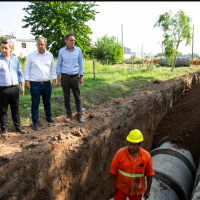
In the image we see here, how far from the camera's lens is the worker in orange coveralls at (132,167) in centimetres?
308

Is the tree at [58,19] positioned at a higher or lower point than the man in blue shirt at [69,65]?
higher

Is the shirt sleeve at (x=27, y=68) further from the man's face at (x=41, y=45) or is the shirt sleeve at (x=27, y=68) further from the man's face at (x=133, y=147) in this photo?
the man's face at (x=133, y=147)

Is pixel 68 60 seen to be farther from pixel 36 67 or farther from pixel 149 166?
pixel 149 166

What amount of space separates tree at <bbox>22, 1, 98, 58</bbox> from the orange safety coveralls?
391 inches

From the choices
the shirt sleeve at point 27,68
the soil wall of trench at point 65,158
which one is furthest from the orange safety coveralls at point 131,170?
the shirt sleeve at point 27,68

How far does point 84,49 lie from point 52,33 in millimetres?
1962

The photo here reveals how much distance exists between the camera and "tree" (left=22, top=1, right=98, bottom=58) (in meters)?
12.1

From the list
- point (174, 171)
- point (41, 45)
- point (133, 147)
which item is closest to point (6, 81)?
point (41, 45)

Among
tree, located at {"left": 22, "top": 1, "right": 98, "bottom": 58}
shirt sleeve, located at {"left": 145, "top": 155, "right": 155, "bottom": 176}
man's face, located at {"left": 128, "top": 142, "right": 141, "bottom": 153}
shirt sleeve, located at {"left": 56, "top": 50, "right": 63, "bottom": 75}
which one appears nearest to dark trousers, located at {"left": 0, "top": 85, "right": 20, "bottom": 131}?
shirt sleeve, located at {"left": 56, "top": 50, "right": 63, "bottom": 75}

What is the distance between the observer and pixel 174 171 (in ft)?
16.6

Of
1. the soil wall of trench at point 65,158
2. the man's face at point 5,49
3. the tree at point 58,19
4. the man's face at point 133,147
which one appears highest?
the tree at point 58,19

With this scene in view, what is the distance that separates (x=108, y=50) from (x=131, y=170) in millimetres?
28409

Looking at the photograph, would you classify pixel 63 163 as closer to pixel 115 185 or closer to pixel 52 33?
pixel 115 185

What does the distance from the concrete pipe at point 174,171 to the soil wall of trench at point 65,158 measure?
39.8 inches
